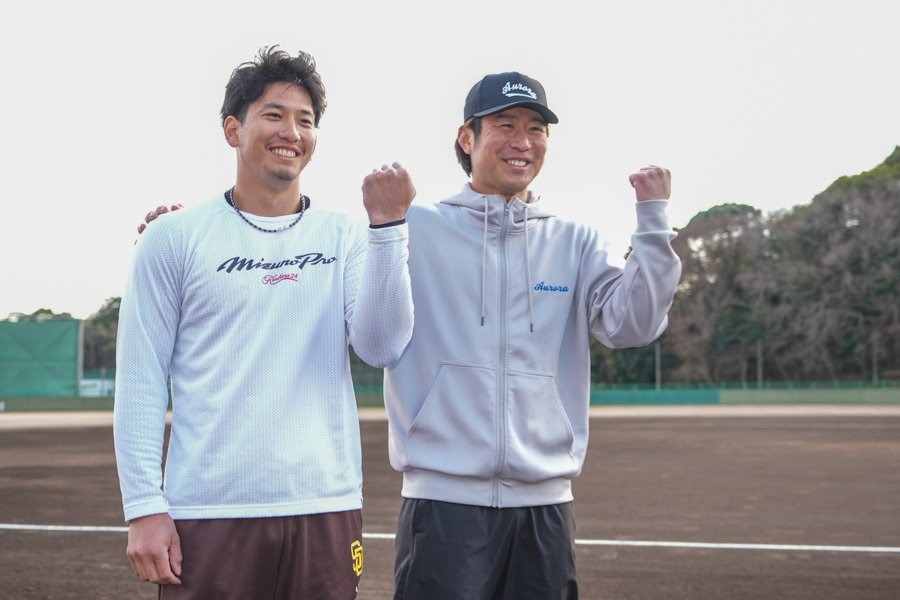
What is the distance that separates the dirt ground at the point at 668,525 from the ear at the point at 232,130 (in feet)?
11.2

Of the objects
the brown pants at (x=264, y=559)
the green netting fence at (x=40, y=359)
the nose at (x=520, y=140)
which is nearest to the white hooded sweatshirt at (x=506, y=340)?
the nose at (x=520, y=140)

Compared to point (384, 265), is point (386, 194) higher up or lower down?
higher up

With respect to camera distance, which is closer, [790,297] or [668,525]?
[668,525]

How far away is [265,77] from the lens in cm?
265

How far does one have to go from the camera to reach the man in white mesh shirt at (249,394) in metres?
2.34

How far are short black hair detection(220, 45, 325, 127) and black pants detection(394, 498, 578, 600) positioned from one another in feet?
4.08

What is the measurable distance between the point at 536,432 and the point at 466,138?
1.04 m

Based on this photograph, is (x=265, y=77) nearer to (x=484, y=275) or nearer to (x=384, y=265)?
(x=384, y=265)

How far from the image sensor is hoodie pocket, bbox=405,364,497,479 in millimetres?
2926

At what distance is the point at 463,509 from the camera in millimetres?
2900

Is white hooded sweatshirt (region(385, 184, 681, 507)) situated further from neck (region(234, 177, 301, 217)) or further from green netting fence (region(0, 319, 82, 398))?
green netting fence (region(0, 319, 82, 398))

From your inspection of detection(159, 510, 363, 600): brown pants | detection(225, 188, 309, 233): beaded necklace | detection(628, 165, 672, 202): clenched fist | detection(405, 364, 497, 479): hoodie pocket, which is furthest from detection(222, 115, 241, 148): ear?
detection(628, 165, 672, 202): clenched fist

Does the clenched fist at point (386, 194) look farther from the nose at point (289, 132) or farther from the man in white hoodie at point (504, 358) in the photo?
the man in white hoodie at point (504, 358)

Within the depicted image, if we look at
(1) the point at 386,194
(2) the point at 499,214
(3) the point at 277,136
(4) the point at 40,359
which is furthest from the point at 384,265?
(4) the point at 40,359
